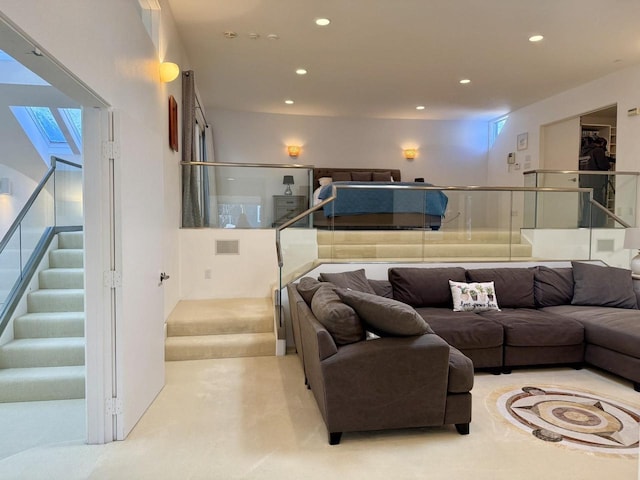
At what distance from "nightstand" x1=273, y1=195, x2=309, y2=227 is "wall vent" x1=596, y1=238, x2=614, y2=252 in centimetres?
394

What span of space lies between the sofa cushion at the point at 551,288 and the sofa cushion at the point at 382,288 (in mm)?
1566

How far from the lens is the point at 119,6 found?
250cm

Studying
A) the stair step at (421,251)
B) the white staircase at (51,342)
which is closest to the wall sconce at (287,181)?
the stair step at (421,251)

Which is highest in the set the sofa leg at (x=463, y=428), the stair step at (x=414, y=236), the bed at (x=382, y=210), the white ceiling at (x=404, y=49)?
the white ceiling at (x=404, y=49)

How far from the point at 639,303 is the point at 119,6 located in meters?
5.40

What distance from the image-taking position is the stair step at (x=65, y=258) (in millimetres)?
4172

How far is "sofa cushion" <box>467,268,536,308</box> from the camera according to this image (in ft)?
14.1

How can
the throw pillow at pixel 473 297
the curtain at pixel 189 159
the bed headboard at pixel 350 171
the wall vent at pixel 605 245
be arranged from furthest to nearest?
the bed headboard at pixel 350 171 < the wall vent at pixel 605 245 < the curtain at pixel 189 159 < the throw pillow at pixel 473 297

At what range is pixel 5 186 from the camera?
15.6 feet

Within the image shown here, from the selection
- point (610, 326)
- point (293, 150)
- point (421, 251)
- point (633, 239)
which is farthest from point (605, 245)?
point (293, 150)

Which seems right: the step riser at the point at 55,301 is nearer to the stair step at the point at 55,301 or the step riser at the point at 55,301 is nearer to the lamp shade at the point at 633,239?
the stair step at the point at 55,301

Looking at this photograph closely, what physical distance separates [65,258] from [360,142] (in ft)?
21.8

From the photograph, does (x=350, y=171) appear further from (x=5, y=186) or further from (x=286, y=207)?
(x=5, y=186)

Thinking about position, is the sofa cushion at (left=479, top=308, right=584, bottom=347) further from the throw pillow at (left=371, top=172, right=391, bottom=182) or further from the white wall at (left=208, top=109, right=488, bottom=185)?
the white wall at (left=208, top=109, right=488, bottom=185)
